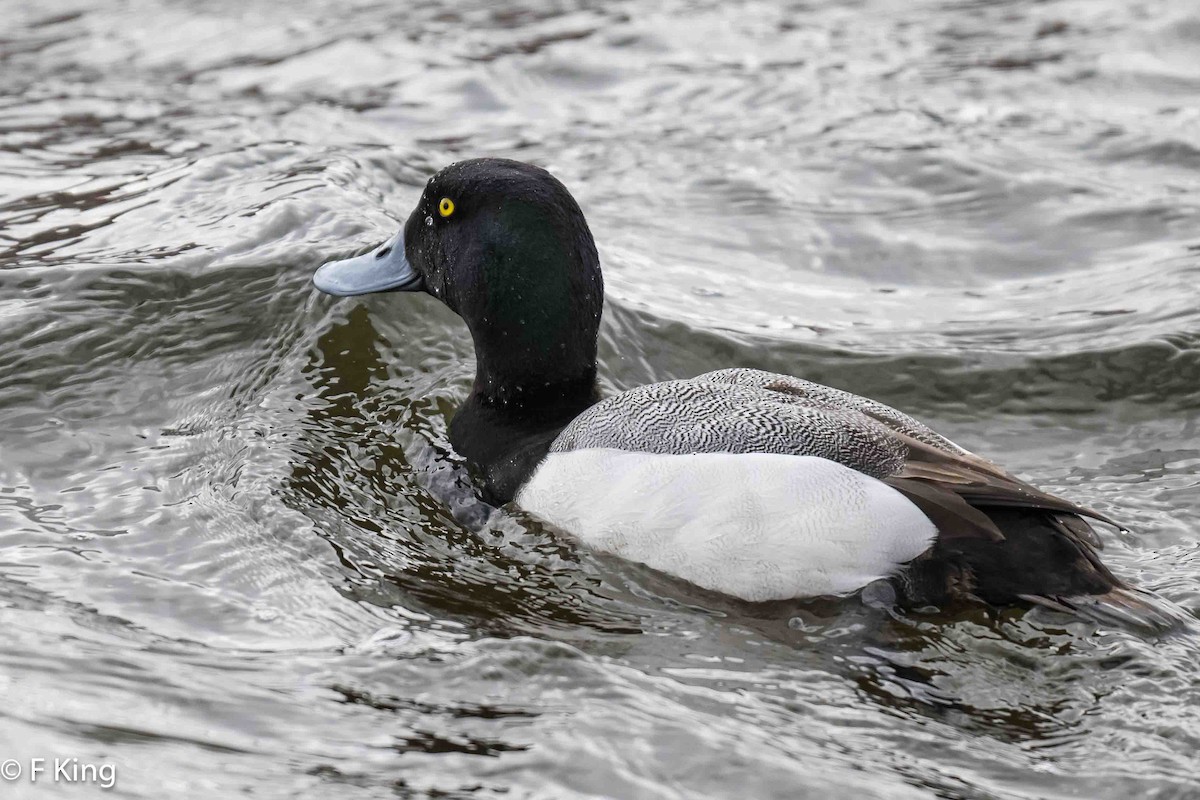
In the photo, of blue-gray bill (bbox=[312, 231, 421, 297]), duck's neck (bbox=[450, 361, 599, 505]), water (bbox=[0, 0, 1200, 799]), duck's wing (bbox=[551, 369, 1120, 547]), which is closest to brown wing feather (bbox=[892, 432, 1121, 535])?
duck's wing (bbox=[551, 369, 1120, 547])

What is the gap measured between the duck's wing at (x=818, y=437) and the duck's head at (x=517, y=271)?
36cm

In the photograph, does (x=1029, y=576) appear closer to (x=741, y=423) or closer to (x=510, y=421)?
(x=741, y=423)

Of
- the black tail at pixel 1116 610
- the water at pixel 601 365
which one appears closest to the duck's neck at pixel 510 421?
the water at pixel 601 365

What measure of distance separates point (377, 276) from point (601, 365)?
1.26 metres

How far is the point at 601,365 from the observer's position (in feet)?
21.8

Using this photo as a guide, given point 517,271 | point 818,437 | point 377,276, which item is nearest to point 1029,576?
point 818,437

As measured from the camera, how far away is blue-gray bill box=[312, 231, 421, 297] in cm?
581

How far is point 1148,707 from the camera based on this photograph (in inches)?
155

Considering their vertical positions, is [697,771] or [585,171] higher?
[585,171]

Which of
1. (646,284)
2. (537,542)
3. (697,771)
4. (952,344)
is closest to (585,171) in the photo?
(646,284)

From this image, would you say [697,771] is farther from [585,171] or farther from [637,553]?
[585,171]

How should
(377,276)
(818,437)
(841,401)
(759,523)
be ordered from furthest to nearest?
(377,276), (841,401), (818,437), (759,523)

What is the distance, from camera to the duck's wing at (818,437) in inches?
170

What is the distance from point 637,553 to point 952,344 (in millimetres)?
2838
